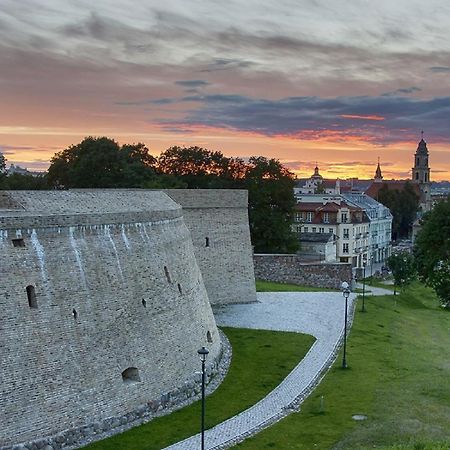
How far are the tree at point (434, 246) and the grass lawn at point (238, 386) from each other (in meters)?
7.14

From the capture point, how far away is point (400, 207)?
4564 inches

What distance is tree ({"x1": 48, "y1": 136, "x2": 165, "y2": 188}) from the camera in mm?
63875

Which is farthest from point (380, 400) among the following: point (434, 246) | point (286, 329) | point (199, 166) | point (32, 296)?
point (199, 166)

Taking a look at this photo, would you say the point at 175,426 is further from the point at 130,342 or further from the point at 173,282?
the point at 173,282

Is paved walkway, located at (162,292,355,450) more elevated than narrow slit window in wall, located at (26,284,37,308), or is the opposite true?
narrow slit window in wall, located at (26,284,37,308)

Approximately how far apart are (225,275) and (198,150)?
32.4 m

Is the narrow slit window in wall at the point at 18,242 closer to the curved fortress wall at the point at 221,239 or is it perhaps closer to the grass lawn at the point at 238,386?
the grass lawn at the point at 238,386

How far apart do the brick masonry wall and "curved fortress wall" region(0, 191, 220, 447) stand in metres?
27.1

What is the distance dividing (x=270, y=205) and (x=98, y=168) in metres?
16.8

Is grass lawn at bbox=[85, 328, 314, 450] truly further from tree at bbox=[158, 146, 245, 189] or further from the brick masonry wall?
tree at bbox=[158, 146, 245, 189]

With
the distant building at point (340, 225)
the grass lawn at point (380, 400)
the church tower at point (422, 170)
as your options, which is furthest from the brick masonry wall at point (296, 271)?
the church tower at point (422, 170)

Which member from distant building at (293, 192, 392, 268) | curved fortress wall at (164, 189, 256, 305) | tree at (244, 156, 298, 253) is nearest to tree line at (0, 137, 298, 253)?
tree at (244, 156, 298, 253)

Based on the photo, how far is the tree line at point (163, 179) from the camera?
63594 millimetres

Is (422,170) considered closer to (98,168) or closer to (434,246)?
(98,168)
